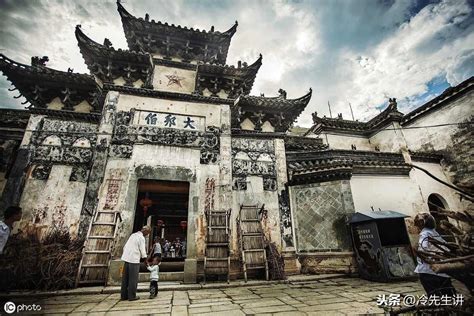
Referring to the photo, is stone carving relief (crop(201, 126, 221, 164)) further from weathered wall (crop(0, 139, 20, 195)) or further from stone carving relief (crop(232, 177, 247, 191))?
weathered wall (crop(0, 139, 20, 195))

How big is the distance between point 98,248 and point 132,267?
197 cm

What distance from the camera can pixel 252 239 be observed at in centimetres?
677

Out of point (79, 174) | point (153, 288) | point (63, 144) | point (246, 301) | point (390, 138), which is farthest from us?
point (390, 138)

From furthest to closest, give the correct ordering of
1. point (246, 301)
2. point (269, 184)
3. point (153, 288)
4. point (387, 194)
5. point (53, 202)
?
point (387, 194)
point (269, 184)
point (53, 202)
point (153, 288)
point (246, 301)

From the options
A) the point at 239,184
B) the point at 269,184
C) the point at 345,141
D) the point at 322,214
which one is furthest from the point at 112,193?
the point at 345,141

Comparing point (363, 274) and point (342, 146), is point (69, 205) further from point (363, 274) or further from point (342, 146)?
point (342, 146)

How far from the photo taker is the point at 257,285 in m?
5.77

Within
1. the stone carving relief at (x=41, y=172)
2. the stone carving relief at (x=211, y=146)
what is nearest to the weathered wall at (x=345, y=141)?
the stone carving relief at (x=211, y=146)

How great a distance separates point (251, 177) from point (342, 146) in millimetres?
11180

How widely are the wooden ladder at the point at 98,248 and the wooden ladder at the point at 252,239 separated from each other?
361 centimetres

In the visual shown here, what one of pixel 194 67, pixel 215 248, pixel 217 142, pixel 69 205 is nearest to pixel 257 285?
pixel 215 248

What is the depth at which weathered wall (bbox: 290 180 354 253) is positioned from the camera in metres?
7.50

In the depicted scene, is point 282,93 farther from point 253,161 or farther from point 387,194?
point 387,194

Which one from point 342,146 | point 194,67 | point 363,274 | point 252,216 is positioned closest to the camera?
point 363,274
